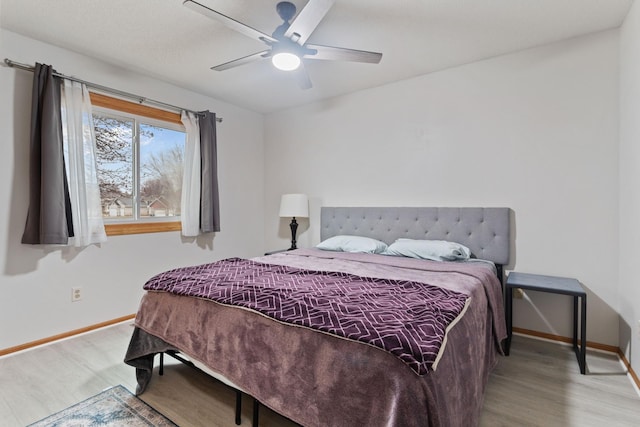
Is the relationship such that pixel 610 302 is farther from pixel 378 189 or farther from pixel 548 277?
pixel 378 189

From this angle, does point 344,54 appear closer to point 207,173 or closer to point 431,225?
point 431,225

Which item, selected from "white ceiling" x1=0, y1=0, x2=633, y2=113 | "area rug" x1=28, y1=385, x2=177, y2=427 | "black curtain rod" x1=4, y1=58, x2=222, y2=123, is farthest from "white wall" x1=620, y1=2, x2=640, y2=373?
"black curtain rod" x1=4, y1=58, x2=222, y2=123

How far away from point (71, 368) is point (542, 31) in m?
4.25

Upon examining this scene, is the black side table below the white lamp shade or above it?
below

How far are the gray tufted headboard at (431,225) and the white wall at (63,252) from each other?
1.58 m

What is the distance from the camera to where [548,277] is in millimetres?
2561

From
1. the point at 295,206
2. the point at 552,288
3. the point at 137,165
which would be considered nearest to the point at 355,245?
the point at 295,206

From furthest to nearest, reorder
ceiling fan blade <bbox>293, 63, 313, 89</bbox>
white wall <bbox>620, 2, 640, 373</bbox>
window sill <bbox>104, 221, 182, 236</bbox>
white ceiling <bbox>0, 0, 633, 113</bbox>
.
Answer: window sill <bbox>104, 221, 182, 236</bbox>
ceiling fan blade <bbox>293, 63, 313, 89</bbox>
white ceiling <bbox>0, 0, 633, 113</bbox>
white wall <bbox>620, 2, 640, 373</bbox>

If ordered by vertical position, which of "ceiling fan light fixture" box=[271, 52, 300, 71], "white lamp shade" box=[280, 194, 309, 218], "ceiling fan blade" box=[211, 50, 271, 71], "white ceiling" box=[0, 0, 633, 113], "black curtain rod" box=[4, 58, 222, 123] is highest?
"white ceiling" box=[0, 0, 633, 113]

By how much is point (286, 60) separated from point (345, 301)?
1680mm

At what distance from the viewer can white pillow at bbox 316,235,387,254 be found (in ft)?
10.4

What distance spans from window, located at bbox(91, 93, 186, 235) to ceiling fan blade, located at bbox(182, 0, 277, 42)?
176 centimetres

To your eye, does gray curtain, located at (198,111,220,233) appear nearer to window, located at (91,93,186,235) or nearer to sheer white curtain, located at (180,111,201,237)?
sheer white curtain, located at (180,111,201,237)

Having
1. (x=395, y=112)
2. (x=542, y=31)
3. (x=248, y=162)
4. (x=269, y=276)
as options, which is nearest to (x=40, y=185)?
(x=269, y=276)
